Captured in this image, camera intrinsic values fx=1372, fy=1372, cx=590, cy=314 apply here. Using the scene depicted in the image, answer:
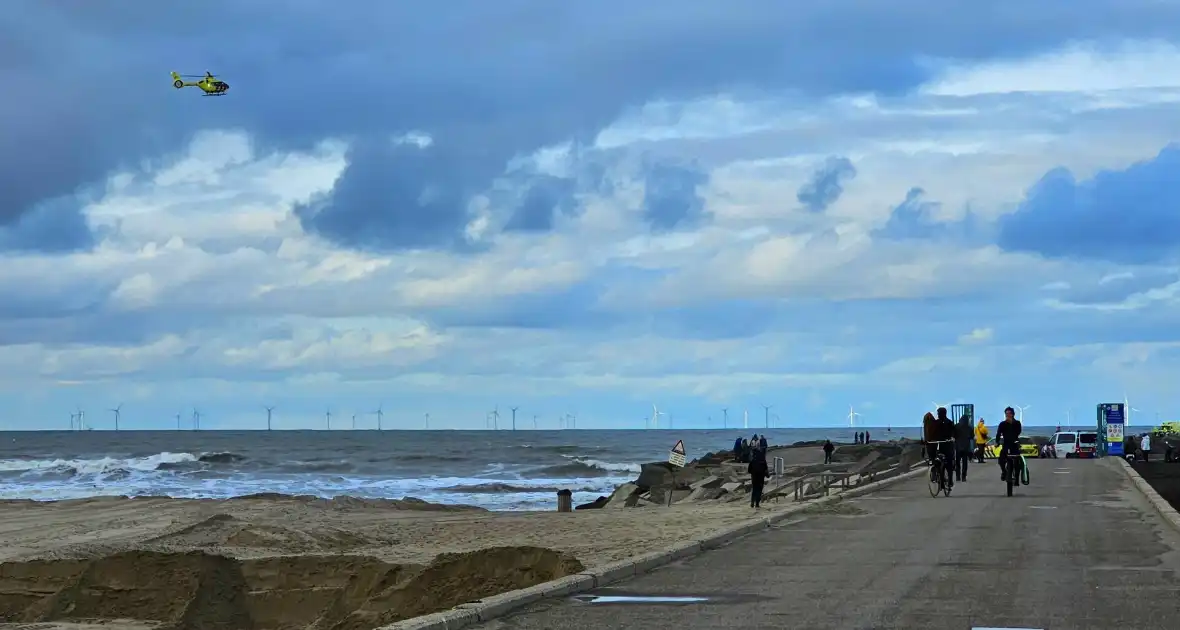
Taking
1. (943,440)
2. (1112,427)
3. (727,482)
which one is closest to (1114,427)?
(1112,427)

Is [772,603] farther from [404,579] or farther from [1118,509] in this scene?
[1118,509]

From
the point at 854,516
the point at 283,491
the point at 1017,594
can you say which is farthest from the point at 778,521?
the point at 283,491

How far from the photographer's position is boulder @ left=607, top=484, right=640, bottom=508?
44562 mm

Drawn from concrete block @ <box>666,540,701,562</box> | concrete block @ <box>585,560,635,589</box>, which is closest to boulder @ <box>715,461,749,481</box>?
concrete block @ <box>666,540,701,562</box>

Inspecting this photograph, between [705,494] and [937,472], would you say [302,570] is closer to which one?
[937,472]

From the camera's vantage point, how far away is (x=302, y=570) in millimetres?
20297

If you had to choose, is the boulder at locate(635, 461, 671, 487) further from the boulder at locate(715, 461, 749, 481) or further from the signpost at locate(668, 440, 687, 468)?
the signpost at locate(668, 440, 687, 468)

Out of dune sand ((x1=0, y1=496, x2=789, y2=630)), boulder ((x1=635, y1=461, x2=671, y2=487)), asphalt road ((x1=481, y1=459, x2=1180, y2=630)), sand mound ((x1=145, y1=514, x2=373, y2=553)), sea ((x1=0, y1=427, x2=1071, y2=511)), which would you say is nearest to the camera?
asphalt road ((x1=481, y1=459, x2=1180, y2=630))

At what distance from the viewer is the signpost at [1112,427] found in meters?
67.9

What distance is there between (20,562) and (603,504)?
94.2 feet

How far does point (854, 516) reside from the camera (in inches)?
862

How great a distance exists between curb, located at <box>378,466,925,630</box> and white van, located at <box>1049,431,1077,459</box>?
54055mm

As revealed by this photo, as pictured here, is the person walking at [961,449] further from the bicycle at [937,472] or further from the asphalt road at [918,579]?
the asphalt road at [918,579]

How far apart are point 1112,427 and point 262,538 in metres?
53.3
